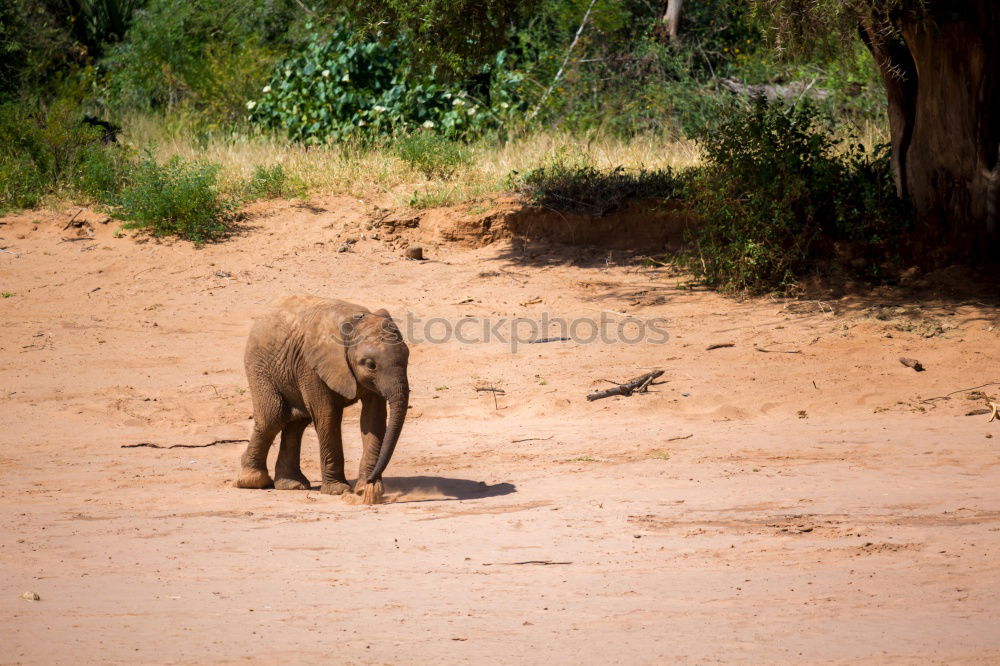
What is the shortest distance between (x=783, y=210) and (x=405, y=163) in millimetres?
5889

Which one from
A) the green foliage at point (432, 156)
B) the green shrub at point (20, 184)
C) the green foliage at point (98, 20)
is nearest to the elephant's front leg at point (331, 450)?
the green foliage at point (432, 156)

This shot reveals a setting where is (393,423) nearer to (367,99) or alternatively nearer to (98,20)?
(367,99)

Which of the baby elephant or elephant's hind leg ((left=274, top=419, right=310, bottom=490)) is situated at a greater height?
the baby elephant

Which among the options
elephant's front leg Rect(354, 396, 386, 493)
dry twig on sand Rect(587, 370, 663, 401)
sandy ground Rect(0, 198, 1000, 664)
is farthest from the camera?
dry twig on sand Rect(587, 370, 663, 401)

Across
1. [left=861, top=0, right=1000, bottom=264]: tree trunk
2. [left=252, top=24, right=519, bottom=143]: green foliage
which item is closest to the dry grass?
[left=252, top=24, right=519, bottom=143]: green foliage

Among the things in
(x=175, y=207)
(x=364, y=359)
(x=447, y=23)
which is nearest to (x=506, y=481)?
(x=364, y=359)

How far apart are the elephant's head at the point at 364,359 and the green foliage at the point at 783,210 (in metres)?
6.40

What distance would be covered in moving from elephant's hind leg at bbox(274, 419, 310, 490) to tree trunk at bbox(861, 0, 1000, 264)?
23.5ft

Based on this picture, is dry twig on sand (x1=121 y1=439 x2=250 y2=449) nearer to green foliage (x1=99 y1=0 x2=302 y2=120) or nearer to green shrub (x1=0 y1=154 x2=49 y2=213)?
green shrub (x1=0 y1=154 x2=49 y2=213)

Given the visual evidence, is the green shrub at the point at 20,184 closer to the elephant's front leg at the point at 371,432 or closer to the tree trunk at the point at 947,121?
the elephant's front leg at the point at 371,432

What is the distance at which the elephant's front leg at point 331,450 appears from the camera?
701 cm

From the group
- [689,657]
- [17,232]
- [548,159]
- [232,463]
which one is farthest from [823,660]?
[17,232]

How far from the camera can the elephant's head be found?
21.4ft

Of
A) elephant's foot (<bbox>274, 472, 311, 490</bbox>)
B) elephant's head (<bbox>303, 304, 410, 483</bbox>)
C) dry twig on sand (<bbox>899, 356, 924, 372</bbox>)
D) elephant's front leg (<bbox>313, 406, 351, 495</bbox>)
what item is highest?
elephant's head (<bbox>303, 304, 410, 483</bbox>)
